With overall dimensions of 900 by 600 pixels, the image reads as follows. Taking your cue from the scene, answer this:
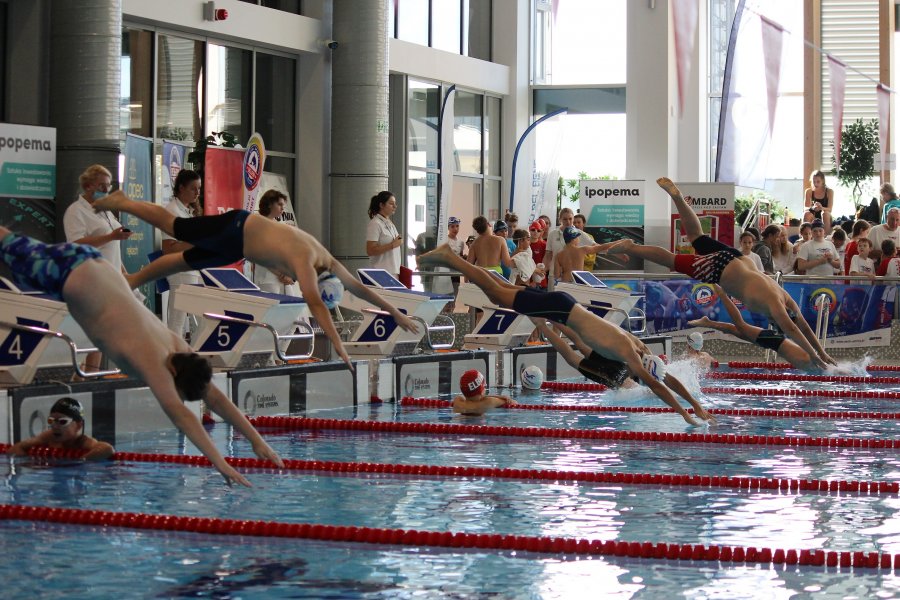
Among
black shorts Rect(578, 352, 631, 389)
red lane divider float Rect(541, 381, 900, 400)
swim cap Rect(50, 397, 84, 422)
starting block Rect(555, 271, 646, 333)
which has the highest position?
starting block Rect(555, 271, 646, 333)

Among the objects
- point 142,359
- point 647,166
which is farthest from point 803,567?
point 647,166

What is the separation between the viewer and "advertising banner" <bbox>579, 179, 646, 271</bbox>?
17297mm

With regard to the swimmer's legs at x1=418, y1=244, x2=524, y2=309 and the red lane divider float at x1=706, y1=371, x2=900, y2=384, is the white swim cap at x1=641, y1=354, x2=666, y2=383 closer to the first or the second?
the swimmer's legs at x1=418, y1=244, x2=524, y2=309

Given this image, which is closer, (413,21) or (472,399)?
(472,399)

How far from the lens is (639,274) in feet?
46.3

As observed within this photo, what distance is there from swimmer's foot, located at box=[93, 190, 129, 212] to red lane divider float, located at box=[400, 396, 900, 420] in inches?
151

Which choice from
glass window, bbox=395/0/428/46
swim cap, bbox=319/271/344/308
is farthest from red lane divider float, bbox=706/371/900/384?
glass window, bbox=395/0/428/46

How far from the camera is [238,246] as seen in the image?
246 inches

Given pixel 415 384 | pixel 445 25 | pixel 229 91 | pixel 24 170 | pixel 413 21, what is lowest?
pixel 415 384

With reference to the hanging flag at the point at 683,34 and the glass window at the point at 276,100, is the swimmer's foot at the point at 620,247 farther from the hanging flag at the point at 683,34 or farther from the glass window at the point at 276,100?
the hanging flag at the point at 683,34

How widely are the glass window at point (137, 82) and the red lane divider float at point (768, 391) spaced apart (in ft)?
18.8

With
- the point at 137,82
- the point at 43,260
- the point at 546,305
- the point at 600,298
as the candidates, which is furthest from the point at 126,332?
the point at 137,82

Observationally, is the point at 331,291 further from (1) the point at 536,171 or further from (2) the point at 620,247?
(1) the point at 536,171

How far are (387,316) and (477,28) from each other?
1216 cm
